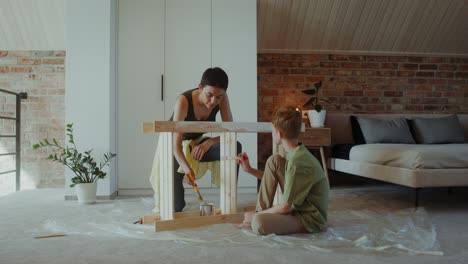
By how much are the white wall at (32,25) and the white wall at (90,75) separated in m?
0.84

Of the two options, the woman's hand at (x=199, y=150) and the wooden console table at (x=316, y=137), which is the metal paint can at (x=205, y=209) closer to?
A: the woman's hand at (x=199, y=150)

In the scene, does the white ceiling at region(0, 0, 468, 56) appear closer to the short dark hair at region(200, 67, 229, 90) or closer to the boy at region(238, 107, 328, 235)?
the short dark hair at region(200, 67, 229, 90)

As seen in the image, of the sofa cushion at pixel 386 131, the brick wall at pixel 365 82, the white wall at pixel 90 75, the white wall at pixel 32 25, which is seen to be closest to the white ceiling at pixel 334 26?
the white wall at pixel 32 25

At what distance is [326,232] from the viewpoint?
85.7 inches

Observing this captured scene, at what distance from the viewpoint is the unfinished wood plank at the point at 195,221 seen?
2.27m

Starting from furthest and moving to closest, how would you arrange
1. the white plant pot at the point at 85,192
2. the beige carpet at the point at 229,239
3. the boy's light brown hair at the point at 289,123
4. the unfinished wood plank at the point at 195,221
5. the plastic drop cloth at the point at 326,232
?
1. the white plant pot at the point at 85,192
2. the unfinished wood plank at the point at 195,221
3. the boy's light brown hair at the point at 289,123
4. the plastic drop cloth at the point at 326,232
5. the beige carpet at the point at 229,239

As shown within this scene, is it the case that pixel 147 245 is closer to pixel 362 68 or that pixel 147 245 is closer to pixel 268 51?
pixel 268 51

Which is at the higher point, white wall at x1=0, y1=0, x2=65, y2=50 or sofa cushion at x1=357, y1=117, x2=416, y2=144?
white wall at x1=0, y1=0, x2=65, y2=50

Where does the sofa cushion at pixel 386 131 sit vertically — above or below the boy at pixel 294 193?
above

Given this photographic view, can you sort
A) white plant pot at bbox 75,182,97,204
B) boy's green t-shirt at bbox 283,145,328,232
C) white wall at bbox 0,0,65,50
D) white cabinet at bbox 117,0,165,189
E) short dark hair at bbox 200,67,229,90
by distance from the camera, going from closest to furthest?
boy's green t-shirt at bbox 283,145,328,232 < short dark hair at bbox 200,67,229,90 < white plant pot at bbox 75,182,97,204 < white cabinet at bbox 117,0,165,189 < white wall at bbox 0,0,65,50

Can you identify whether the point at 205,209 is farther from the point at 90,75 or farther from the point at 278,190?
the point at 90,75

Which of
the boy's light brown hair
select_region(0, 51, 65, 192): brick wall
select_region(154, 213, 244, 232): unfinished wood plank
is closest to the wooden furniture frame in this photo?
select_region(154, 213, 244, 232): unfinished wood plank

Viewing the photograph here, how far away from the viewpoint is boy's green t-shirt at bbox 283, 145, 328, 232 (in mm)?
2018

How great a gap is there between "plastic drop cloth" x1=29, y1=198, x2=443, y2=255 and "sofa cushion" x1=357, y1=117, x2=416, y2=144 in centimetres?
137
